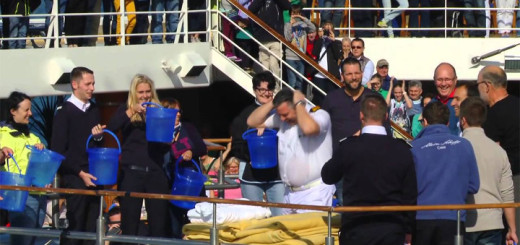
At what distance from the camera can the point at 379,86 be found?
1528 centimetres

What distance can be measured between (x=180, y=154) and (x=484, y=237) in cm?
275

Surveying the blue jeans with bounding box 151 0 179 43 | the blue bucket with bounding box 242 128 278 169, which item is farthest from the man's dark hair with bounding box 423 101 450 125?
the blue jeans with bounding box 151 0 179 43

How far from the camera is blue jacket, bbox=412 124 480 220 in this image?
8.70 m

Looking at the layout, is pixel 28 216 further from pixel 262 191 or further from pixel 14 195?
pixel 262 191

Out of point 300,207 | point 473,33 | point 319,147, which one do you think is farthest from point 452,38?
point 300,207

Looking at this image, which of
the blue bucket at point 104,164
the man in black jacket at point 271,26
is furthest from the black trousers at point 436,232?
the man in black jacket at point 271,26

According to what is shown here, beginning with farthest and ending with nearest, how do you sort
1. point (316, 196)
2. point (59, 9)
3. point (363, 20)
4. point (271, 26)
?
point (363, 20)
point (271, 26)
point (59, 9)
point (316, 196)

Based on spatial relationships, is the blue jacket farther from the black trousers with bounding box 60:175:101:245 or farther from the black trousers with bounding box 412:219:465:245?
the black trousers with bounding box 60:175:101:245

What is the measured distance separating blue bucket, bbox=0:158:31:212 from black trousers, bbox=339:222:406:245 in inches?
110

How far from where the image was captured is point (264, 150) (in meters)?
10.5

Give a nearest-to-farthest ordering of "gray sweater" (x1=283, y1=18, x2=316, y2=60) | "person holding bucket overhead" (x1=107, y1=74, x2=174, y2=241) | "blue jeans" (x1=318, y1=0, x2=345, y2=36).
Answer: "person holding bucket overhead" (x1=107, y1=74, x2=174, y2=241) < "gray sweater" (x1=283, y1=18, x2=316, y2=60) < "blue jeans" (x1=318, y1=0, x2=345, y2=36)

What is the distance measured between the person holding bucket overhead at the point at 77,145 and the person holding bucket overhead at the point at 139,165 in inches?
9.7

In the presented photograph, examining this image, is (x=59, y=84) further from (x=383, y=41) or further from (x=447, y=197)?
(x=447, y=197)

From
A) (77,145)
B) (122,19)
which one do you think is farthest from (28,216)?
(122,19)
